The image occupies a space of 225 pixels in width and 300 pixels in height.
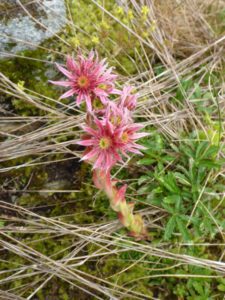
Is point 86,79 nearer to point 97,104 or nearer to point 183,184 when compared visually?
point 97,104

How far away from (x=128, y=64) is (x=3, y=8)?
0.75 meters

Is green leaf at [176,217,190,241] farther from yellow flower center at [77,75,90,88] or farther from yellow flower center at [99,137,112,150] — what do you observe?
yellow flower center at [77,75,90,88]

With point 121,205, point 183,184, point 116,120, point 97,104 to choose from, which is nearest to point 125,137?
point 116,120

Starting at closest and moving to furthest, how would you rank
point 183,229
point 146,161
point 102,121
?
point 102,121 < point 183,229 < point 146,161

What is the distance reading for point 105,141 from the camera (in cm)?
146

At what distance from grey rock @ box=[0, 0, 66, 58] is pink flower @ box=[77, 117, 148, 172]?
94 cm

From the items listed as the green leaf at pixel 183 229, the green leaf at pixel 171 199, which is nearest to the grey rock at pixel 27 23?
the green leaf at pixel 171 199

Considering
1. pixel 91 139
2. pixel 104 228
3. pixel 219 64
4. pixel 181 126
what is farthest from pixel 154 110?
pixel 91 139

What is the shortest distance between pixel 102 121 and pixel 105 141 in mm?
73

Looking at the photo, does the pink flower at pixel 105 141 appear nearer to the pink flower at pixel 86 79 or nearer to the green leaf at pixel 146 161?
the pink flower at pixel 86 79

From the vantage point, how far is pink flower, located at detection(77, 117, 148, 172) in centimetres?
144

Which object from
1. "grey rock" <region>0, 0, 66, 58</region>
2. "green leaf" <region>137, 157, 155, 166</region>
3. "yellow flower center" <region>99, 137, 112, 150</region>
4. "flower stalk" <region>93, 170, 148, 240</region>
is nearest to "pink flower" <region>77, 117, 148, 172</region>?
"yellow flower center" <region>99, 137, 112, 150</region>

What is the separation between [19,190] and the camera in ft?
6.75

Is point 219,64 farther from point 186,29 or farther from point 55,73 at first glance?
point 55,73
